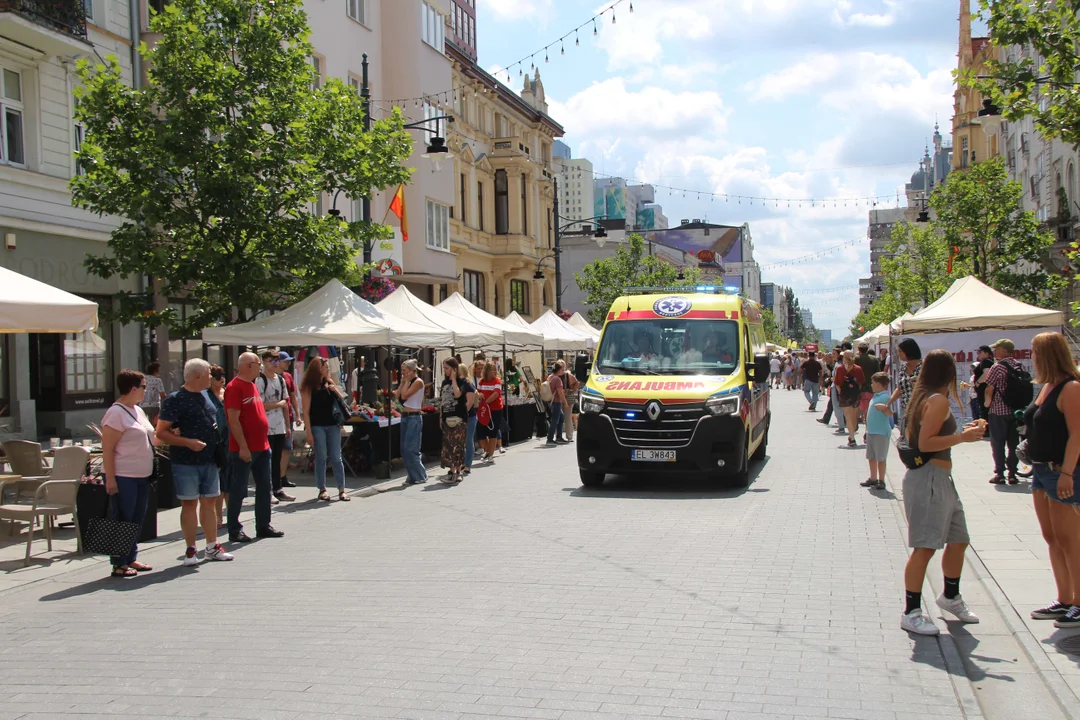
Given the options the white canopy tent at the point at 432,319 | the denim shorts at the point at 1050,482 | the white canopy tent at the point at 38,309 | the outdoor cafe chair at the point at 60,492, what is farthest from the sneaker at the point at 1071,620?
the white canopy tent at the point at 432,319

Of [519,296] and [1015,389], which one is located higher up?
[519,296]

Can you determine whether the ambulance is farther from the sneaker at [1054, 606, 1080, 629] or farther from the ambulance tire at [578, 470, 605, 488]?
the sneaker at [1054, 606, 1080, 629]

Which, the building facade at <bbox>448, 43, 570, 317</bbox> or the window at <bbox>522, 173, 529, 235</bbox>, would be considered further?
the window at <bbox>522, 173, 529, 235</bbox>

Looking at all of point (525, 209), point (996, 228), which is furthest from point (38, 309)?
point (525, 209)

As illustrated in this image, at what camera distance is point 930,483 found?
6223 millimetres

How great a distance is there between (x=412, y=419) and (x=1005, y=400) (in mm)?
7759

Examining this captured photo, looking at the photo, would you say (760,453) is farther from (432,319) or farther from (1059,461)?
(1059,461)

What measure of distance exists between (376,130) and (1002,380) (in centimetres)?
1006

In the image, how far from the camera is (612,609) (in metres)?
6.90

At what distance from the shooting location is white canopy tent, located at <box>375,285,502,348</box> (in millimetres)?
17625

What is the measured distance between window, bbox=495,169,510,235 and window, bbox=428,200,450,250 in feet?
34.7

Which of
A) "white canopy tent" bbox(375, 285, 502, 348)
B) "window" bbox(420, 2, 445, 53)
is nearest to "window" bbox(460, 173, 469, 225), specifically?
"window" bbox(420, 2, 445, 53)

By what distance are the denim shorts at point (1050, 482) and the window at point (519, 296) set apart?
1571 inches

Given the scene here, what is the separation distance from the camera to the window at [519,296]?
46844mm
